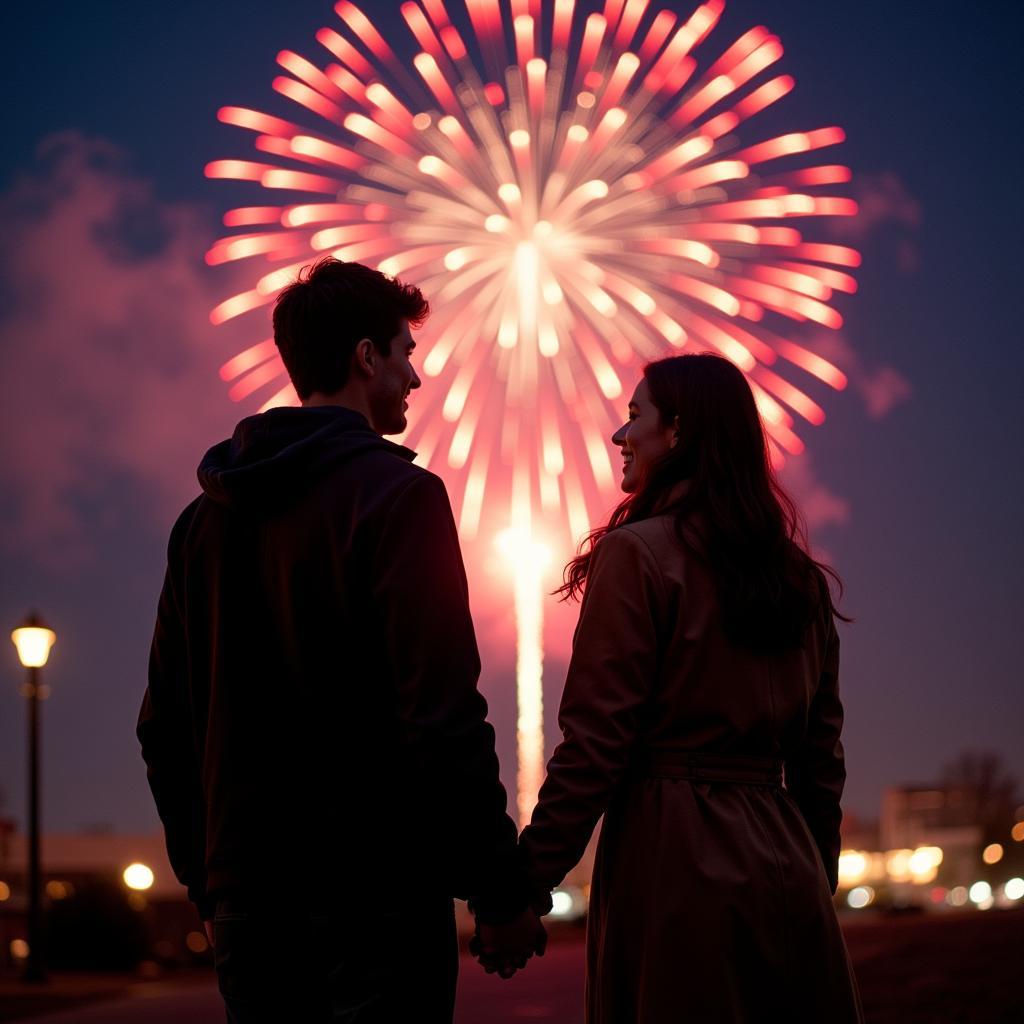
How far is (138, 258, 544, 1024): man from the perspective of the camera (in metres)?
3.12

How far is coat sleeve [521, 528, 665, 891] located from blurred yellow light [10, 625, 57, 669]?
510 inches

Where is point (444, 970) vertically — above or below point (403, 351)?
below

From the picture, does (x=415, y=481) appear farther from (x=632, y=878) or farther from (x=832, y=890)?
(x=832, y=890)

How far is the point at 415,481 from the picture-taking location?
10.9 feet

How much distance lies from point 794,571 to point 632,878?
0.90m

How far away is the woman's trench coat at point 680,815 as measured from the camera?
3562 millimetres

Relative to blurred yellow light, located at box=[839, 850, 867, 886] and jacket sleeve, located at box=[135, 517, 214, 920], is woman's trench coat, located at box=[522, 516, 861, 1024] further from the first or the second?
blurred yellow light, located at box=[839, 850, 867, 886]

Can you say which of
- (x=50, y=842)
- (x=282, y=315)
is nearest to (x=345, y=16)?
(x=282, y=315)

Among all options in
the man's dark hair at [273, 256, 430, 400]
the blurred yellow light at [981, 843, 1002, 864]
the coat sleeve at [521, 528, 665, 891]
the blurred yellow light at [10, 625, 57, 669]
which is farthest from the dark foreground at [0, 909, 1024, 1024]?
the blurred yellow light at [981, 843, 1002, 864]

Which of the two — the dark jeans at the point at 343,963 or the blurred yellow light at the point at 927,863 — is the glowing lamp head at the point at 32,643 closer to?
the dark jeans at the point at 343,963

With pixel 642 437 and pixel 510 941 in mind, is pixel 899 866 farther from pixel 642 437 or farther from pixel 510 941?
pixel 510 941

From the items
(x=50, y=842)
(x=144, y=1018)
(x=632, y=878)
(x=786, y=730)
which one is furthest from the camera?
(x=50, y=842)

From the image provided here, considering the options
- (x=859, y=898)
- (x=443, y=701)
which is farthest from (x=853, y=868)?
(x=443, y=701)

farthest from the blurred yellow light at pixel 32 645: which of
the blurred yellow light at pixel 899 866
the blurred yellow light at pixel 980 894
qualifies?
the blurred yellow light at pixel 899 866
